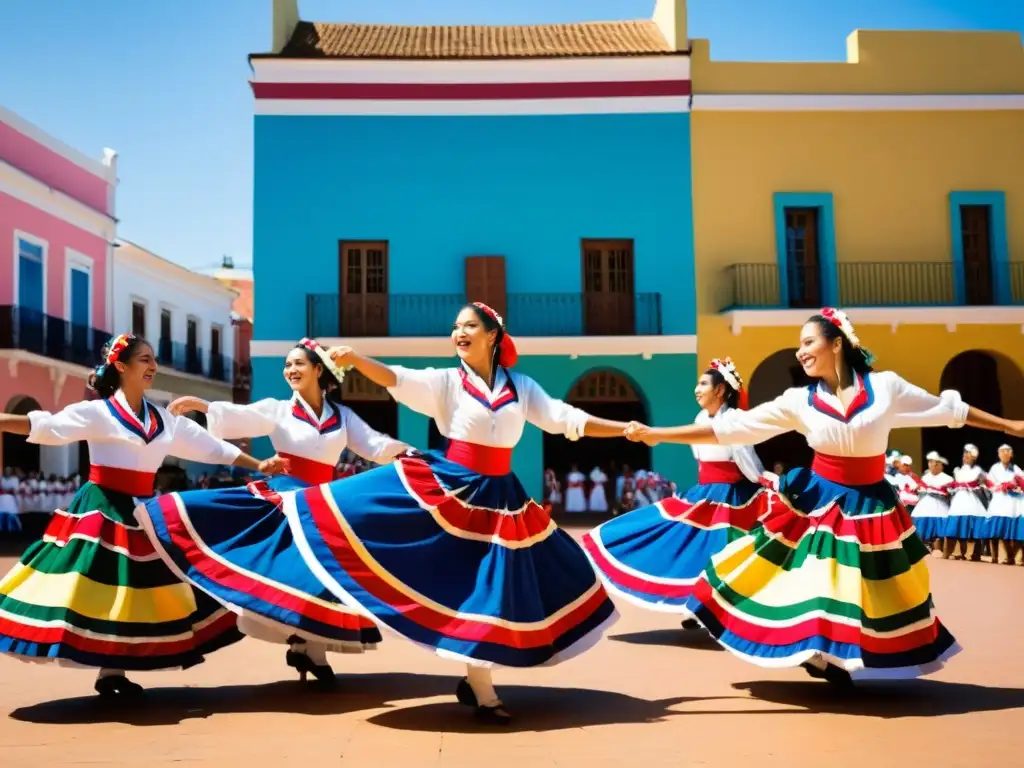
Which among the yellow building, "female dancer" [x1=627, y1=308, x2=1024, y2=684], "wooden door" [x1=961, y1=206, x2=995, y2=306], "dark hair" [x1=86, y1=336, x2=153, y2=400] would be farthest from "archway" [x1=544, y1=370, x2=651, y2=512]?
"dark hair" [x1=86, y1=336, x2=153, y2=400]

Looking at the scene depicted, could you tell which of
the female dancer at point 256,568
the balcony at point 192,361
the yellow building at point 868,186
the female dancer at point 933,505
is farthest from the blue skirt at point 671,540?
the balcony at point 192,361

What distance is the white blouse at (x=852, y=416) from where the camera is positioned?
5691 mm

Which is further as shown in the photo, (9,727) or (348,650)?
(348,650)

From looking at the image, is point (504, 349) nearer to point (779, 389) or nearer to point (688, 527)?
point (688, 527)

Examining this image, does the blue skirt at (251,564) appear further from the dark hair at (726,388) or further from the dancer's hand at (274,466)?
the dark hair at (726,388)

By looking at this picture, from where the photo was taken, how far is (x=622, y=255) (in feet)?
76.3

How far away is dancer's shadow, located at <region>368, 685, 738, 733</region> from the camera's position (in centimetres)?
507

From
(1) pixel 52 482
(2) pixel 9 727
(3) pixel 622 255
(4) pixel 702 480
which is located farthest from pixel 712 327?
(2) pixel 9 727

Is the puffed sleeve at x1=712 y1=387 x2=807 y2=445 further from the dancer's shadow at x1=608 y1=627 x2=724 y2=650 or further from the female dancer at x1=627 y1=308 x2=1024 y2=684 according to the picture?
the dancer's shadow at x1=608 y1=627 x2=724 y2=650

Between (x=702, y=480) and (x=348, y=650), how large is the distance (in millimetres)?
3332

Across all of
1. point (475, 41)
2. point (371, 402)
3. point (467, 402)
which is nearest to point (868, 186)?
point (475, 41)

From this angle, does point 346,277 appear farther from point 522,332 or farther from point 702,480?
point 702,480

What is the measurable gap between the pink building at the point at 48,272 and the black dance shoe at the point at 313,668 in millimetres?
19338

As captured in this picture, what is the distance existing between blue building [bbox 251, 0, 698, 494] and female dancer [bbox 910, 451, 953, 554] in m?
7.45
